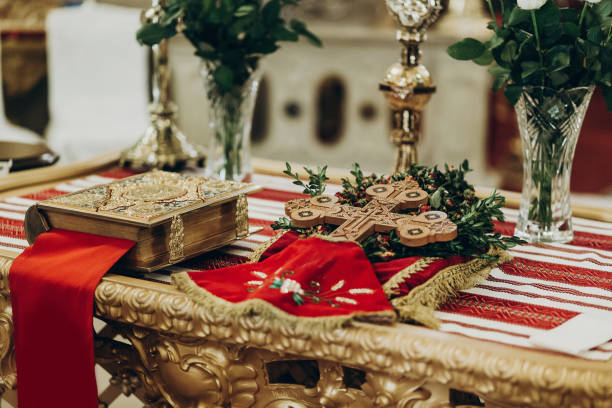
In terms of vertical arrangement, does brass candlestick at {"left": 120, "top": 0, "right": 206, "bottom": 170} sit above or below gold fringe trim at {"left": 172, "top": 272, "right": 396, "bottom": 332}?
above

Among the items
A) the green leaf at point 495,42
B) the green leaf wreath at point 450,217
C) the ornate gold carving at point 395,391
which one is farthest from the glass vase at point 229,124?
the ornate gold carving at point 395,391

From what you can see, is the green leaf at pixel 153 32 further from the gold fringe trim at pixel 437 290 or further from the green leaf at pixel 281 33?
the gold fringe trim at pixel 437 290

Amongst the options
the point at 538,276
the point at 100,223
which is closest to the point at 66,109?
the point at 100,223

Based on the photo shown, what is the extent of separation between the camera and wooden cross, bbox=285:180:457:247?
3.00ft

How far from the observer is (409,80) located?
1.35m

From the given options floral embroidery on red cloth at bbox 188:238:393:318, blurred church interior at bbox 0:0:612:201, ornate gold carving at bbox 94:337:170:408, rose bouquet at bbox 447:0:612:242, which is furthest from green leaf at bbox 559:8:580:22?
blurred church interior at bbox 0:0:612:201

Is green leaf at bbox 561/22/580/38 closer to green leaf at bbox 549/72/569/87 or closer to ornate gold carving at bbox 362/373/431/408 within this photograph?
green leaf at bbox 549/72/569/87

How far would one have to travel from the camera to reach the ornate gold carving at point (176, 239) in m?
0.99

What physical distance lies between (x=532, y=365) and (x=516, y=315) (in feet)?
0.50

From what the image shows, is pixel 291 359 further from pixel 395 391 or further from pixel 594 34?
pixel 594 34

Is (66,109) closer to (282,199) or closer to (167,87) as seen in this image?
(167,87)

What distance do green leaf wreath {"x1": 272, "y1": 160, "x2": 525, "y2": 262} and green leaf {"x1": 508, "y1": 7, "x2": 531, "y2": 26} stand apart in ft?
0.68

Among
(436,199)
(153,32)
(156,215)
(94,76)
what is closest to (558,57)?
(436,199)

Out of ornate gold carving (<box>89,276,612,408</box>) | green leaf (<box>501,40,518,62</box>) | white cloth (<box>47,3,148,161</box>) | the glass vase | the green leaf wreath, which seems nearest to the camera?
ornate gold carving (<box>89,276,612,408</box>)
